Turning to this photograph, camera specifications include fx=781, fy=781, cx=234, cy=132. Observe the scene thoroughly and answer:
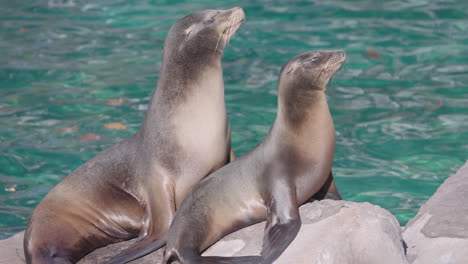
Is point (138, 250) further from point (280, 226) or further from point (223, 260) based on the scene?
point (280, 226)

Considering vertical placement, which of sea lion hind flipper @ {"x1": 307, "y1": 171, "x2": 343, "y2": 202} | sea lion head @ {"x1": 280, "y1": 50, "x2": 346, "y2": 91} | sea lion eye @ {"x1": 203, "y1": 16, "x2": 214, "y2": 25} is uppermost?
sea lion eye @ {"x1": 203, "y1": 16, "x2": 214, "y2": 25}

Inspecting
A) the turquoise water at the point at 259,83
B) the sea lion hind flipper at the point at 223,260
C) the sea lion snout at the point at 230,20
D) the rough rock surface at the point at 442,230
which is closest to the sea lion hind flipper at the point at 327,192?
the rough rock surface at the point at 442,230

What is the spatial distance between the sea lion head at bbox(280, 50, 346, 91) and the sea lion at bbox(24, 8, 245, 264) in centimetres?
56

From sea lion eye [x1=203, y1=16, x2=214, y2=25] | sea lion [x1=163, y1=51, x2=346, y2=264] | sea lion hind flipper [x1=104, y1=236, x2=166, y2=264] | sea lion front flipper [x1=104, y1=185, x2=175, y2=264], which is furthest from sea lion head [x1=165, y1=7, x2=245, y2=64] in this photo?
sea lion hind flipper [x1=104, y1=236, x2=166, y2=264]

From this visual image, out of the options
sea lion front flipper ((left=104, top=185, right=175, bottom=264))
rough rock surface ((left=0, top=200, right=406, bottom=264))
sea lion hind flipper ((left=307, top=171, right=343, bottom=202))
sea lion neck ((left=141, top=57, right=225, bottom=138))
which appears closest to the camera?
rough rock surface ((left=0, top=200, right=406, bottom=264))

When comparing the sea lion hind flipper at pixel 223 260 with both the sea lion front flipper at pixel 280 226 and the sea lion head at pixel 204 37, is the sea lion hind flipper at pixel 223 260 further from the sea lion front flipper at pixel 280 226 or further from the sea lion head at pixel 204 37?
the sea lion head at pixel 204 37

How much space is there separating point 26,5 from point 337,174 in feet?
25.7

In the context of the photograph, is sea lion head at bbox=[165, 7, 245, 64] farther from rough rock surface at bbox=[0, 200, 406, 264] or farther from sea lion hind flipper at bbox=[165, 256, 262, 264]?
sea lion hind flipper at bbox=[165, 256, 262, 264]

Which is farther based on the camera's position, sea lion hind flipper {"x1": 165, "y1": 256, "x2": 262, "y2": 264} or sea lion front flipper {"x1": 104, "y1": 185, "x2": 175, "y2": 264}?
sea lion front flipper {"x1": 104, "y1": 185, "x2": 175, "y2": 264}

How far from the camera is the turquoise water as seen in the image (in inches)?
293

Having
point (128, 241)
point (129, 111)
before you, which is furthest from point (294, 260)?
point (129, 111)

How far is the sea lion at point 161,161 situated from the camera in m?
4.83

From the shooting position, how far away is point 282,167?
14.7ft

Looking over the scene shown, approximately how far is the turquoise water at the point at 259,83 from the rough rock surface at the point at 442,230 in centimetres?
168
